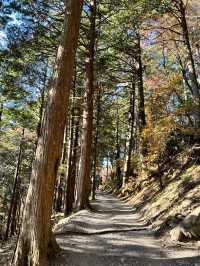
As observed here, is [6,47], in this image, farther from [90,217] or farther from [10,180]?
[10,180]

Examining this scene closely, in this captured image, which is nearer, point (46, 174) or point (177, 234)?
point (46, 174)

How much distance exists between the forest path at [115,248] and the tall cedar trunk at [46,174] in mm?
521

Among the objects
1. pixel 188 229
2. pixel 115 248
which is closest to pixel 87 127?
pixel 115 248

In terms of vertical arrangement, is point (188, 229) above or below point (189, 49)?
below

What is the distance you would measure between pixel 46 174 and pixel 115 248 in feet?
8.74

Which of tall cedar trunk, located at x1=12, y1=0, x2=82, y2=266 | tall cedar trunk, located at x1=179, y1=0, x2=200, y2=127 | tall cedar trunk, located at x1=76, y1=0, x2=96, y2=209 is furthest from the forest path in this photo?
tall cedar trunk, located at x1=179, y1=0, x2=200, y2=127

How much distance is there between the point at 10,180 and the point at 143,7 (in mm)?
28575

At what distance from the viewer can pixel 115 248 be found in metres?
8.21

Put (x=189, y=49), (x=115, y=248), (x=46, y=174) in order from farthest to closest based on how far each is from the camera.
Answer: (x=189, y=49)
(x=115, y=248)
(x=46, y=174)

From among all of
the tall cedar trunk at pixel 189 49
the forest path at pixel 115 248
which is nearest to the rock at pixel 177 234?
the forest path at pixel 115 248

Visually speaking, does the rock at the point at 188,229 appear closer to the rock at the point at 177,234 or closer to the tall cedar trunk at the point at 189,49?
the rock at the point at 177,234

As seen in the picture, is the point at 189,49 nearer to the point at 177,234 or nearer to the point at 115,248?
the point at 177,234

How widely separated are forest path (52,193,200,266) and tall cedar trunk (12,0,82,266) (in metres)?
0.52

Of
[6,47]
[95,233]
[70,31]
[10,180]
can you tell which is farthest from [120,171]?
[70,31]
